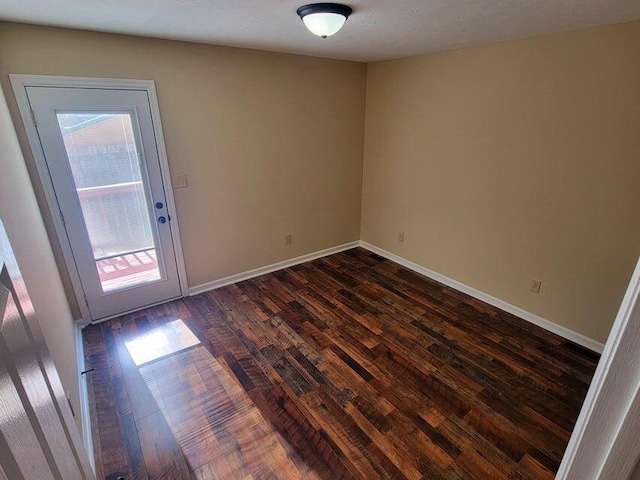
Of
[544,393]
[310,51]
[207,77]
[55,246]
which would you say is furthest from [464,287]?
[55,246]

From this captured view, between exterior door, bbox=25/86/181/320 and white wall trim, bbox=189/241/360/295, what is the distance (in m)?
0.37

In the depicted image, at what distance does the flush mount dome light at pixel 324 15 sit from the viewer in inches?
71.2

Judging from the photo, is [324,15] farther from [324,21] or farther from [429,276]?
[429,276]

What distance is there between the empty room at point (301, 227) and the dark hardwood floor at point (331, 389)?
0.05 feet

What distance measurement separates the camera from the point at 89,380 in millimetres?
2289

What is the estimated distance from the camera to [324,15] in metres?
1.83

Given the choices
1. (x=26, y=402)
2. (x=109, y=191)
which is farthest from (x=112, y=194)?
(x=26, y=402)

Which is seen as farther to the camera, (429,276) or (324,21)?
(429,276)

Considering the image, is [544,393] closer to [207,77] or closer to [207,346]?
[207,346]

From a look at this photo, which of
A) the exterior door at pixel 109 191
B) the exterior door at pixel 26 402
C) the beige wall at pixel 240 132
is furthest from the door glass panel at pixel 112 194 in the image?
the exterior door at pixel 26 402

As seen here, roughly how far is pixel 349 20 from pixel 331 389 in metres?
2.46

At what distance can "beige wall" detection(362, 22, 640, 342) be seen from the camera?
88.5 inches

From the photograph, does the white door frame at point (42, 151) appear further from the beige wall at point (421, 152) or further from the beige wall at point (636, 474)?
the beige wall at point (636, 474)

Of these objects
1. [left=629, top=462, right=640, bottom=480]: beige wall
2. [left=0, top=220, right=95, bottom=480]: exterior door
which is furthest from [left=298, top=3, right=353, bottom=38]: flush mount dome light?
[left=629, top=462, right=640, bottom=480]: beige wall
